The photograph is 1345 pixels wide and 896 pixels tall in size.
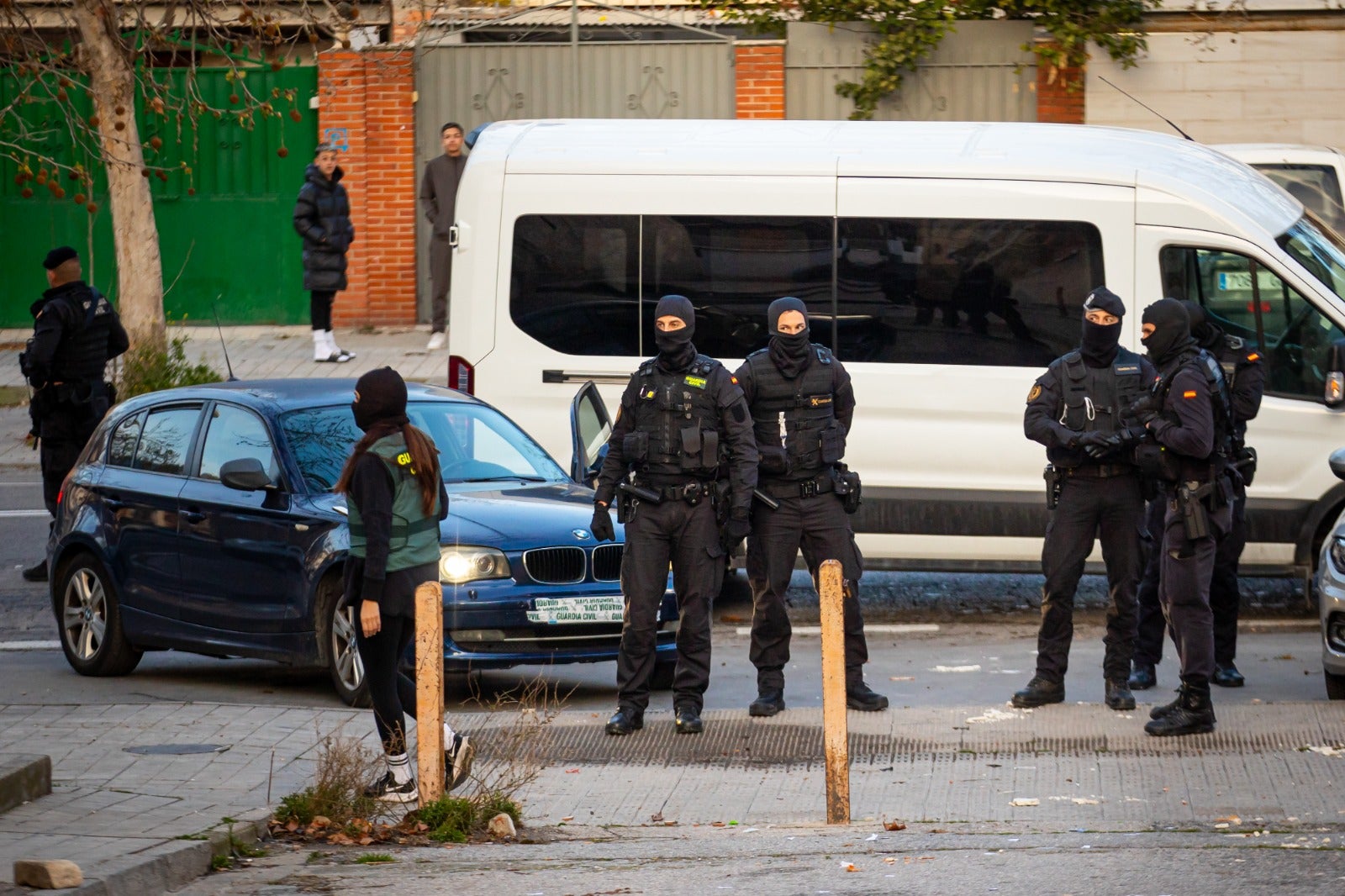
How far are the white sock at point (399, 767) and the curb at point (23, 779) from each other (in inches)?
49.7

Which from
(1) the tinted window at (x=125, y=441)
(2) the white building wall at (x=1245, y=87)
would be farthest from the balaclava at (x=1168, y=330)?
(2) the white building wall at (x=1245, y=87)

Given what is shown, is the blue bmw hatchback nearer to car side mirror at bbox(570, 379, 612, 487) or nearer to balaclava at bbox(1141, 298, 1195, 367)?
car side mirror at bbox(570, 379, 612, 487)

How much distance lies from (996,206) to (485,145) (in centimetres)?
304

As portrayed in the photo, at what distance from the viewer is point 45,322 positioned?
479 inches

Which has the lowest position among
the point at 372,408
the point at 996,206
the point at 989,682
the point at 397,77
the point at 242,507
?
the point at 989,682

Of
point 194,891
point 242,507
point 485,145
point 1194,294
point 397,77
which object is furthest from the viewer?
point 397,77

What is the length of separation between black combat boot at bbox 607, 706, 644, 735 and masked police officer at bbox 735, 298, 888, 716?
0.56 metres

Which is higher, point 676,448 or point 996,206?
point 996,206

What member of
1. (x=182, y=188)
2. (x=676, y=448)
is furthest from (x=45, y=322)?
(x=182, y=188)

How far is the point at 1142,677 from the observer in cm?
927

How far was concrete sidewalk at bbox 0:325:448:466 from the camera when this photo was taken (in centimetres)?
1752

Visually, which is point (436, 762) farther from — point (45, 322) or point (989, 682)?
point (45, 322)

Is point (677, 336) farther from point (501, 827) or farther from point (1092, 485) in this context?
point (501, 827)

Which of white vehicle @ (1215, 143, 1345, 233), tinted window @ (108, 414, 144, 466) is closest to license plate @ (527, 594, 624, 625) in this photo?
tinted window @ (108, 414, 144, 466)
